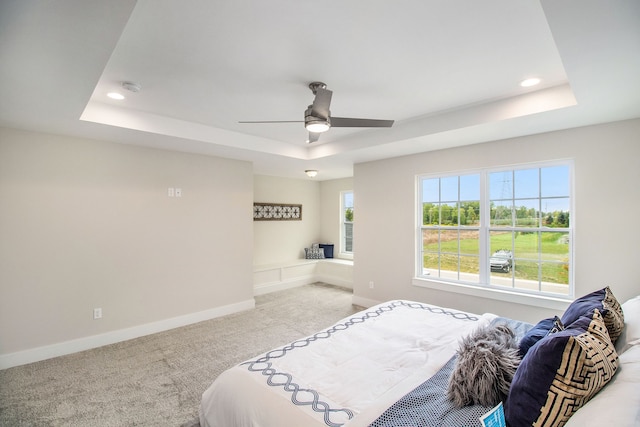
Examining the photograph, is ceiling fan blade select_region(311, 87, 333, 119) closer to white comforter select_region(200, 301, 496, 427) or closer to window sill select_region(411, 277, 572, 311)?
white comforter select_region(200, 301, 496, 427)

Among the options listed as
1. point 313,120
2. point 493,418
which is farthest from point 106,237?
point 493,418

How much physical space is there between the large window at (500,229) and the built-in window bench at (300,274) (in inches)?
89.6

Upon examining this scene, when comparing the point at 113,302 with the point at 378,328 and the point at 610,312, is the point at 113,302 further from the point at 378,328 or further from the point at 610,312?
the point at 610,312

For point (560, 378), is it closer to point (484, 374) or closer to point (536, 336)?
point (484, 374)

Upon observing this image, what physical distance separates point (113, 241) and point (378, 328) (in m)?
3.33

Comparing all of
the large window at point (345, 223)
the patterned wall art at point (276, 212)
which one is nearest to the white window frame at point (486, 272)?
the large window at point (345, 223)

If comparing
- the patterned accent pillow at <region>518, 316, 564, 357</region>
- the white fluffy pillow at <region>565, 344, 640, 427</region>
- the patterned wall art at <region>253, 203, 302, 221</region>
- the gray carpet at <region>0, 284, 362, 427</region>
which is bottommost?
the gray carpet at <region>0, 284, 362, 427</region>

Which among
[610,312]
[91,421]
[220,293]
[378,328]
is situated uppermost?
[610,312]

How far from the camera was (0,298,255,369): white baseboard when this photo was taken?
3.10m

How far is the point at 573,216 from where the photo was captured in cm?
320

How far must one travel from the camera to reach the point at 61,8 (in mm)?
1376

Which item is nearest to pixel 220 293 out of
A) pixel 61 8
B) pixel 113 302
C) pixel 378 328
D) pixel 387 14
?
pixel 113 302

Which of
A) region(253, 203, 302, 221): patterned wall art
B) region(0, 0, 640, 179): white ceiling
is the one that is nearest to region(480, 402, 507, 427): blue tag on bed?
region(0, 0, 640, 179): white ceiling

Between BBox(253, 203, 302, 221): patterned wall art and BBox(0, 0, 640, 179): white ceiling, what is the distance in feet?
9.00
